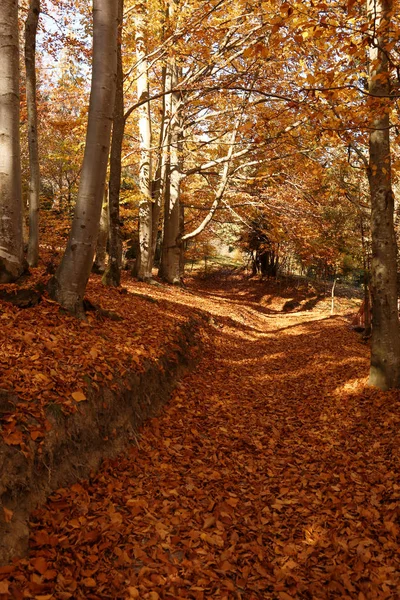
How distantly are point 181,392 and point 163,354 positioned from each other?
0.73 meters

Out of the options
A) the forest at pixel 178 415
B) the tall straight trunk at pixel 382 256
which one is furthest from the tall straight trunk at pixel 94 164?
the tall straight trunk at pixel 382 256

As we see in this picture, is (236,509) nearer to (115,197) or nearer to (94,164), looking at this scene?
(94,164)

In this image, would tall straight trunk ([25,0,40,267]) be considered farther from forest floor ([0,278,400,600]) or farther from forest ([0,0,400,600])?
forest floor ([0,278,400,600])

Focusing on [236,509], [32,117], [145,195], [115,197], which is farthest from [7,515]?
[145,195]

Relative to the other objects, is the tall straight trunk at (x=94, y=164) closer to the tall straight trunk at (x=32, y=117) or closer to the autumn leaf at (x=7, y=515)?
the tall straight trunk at (x=32, y=117)

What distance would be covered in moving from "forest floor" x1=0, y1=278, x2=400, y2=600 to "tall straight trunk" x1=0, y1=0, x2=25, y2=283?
9.99ft

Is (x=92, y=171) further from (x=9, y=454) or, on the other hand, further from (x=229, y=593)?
(x=229, y=593)

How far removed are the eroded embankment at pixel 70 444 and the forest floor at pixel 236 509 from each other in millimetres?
137

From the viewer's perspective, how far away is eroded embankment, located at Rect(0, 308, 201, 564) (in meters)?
3.06

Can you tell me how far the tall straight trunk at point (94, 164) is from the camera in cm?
569

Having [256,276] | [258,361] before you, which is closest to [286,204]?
[258,361]

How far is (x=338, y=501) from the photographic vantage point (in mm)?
4406

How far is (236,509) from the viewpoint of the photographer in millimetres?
4320

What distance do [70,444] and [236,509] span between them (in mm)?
1887
